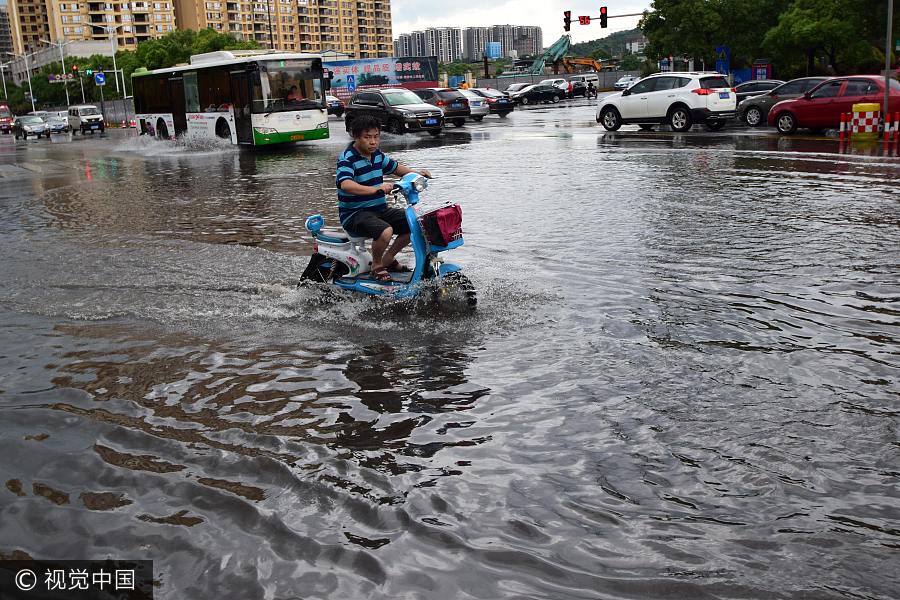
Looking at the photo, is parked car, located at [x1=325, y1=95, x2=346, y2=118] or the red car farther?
parked car, located at [x1=325, y1=95, x2=346, y2=118]

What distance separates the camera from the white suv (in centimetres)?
2530

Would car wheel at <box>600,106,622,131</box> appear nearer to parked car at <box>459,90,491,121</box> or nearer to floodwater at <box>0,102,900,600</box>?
parked car at <box>459,90,491,121</box>

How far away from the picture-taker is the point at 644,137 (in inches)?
984

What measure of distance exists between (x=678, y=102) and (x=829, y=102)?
4638mm

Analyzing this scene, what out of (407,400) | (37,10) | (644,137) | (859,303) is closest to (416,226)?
(407,400)

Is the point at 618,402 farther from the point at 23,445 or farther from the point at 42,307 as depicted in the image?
the point at 42,307

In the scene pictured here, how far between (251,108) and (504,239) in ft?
65.3

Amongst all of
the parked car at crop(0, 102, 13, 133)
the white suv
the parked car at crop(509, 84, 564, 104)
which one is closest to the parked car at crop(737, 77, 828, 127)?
the white suv

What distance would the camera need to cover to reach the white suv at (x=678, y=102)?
2530 centimetres

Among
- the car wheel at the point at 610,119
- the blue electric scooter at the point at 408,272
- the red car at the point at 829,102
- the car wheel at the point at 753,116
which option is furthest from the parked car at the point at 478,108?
the blue electric scooter at the point at 408,272

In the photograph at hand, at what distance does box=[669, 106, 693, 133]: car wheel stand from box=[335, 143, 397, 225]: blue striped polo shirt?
20.4 metres

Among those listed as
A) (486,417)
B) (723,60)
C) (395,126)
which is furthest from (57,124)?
(486,417)

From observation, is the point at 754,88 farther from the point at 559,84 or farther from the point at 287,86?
the point at 559,84

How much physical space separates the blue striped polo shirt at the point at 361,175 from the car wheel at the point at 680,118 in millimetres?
20447
